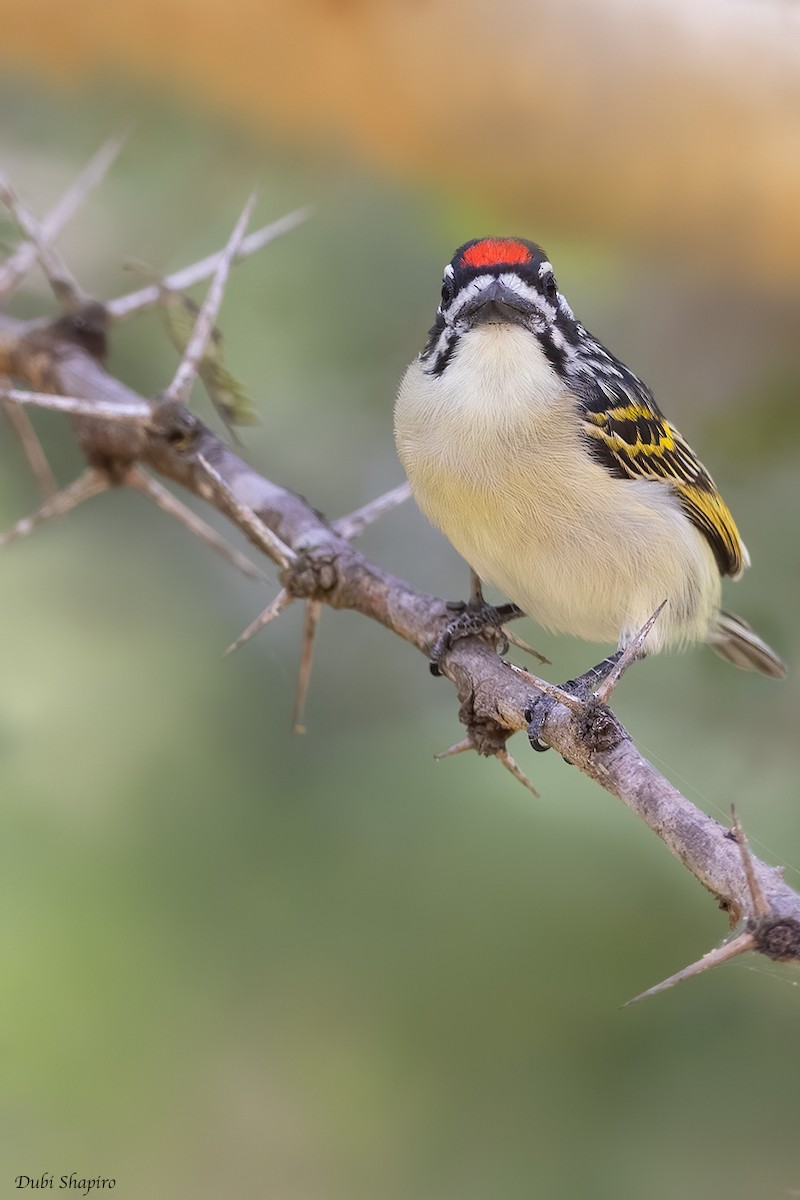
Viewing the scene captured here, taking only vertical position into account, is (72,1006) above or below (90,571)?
below

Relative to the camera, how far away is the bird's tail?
3.58 metres

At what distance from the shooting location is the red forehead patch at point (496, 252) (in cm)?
283

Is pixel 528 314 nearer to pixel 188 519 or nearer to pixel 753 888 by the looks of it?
pixel 188 519

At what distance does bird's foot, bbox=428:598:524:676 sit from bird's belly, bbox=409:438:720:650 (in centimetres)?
12

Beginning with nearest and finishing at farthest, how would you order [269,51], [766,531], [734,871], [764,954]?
1. [764,954]
2. [734,871]
3. [269,51]
4. [766,531]

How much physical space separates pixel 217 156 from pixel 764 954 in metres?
3.64

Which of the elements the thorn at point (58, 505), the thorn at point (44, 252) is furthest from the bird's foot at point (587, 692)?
the thorn at point (44, 252)

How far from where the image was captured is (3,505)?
13.8 ft

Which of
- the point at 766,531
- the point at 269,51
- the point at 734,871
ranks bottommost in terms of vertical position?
the point at 734,871

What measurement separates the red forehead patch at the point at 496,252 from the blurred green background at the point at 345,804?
0.19 metres

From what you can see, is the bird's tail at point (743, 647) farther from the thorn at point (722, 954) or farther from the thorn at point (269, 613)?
the thorn at point (722, 954)

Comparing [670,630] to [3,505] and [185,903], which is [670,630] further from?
[3,505]

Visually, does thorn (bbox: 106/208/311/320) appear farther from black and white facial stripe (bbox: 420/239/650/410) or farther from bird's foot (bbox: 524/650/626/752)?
bird's foot (bbox: 524/650/626/752)

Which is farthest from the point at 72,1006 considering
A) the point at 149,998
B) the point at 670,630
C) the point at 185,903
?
the point at 670,630
